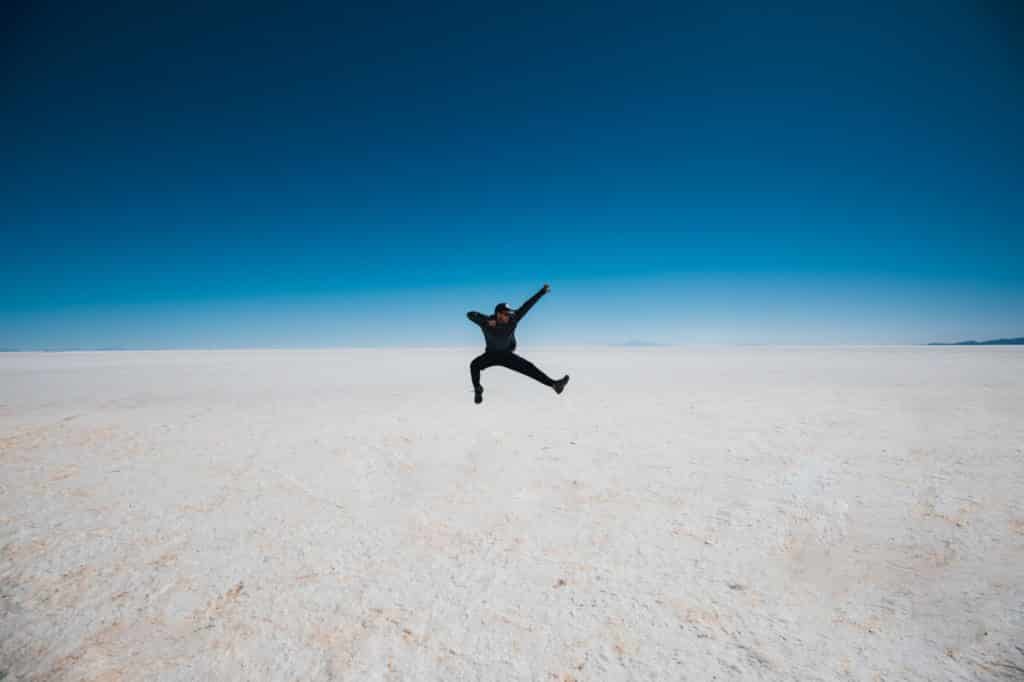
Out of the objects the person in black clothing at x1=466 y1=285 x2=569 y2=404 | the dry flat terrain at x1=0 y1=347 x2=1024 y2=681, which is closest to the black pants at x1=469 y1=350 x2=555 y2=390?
the person in black clothing at x1=466 y1=285 x2=569 y2=404

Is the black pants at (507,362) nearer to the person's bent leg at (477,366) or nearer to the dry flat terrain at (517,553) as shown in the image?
the person's bent leg at (477,366)

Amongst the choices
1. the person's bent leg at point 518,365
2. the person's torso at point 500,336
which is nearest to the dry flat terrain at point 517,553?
the person's bent leg at point 518,365

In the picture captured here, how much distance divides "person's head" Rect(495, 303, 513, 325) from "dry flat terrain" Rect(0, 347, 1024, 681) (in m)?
1.92

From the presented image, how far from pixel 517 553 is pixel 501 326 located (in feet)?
→ 14.9

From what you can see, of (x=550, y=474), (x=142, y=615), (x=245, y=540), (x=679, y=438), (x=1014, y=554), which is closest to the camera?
(x=142, y=615)

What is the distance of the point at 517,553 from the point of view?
3541 mm

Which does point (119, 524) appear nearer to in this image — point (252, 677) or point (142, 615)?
point (142, 615)

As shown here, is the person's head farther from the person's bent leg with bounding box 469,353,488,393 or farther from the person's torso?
the person's bent leg with bounding box 469,353,488,393

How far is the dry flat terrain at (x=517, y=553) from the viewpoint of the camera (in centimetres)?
248

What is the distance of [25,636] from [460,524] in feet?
9.30

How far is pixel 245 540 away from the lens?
149 inches

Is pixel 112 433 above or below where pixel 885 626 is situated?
above

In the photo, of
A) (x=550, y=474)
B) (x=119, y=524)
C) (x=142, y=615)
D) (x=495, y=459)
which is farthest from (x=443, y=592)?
(x=119, y=524)

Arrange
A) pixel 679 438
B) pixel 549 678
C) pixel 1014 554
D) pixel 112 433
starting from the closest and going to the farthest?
1. pixel 549 678
2. pixel 1014 554
3. pixel 679 438
4. pixel 112 433
